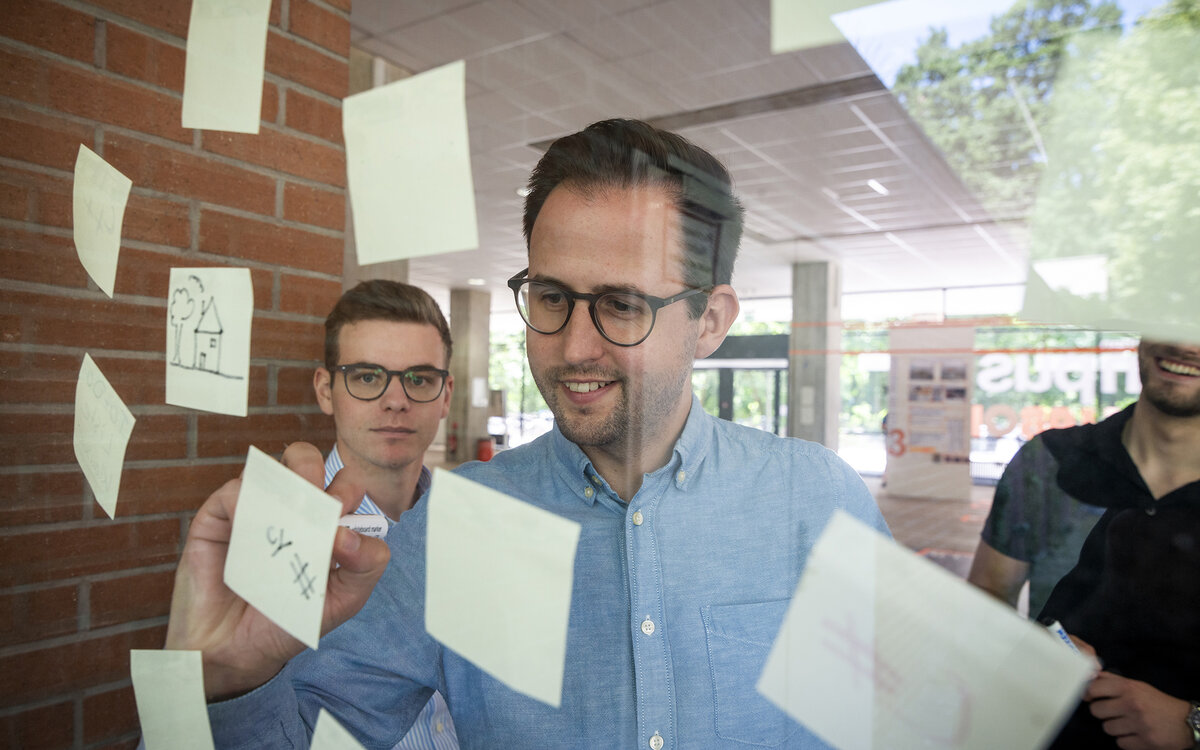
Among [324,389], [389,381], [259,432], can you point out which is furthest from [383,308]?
[259,432]

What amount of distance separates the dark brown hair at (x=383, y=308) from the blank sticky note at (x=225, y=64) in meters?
0.28

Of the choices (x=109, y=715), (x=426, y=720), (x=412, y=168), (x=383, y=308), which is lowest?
(x=109, y=715)

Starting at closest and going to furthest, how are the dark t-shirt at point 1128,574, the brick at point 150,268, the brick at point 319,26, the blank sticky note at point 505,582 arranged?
1. the dark t-shirt at point 1128,574
2. the blank sticky note at point 505,582
3. the brick at point 319,26
4. the brick at point 150,268

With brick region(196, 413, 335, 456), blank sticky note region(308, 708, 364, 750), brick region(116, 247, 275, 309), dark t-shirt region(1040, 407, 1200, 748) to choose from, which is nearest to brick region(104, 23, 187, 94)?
brick region(116, 247, 275, 309)

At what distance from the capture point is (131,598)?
3.19 feet

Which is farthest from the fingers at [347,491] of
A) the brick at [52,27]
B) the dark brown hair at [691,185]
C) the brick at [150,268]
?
the brick at [52,27]

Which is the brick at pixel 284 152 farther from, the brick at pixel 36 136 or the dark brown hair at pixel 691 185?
the dark brown hair at pixel 691 185

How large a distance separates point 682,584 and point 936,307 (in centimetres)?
25

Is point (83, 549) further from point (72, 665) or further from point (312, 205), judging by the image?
point (312, 205)

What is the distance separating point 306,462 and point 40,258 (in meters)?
0.51

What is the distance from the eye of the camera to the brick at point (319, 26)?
835 millimetres

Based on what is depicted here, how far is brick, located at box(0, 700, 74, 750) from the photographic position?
3.11 feet

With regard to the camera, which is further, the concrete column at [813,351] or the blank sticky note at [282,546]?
the blank sticky note at [282,546]

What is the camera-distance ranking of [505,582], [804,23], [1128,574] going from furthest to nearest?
[505,582], [804,23], [1128,574]
